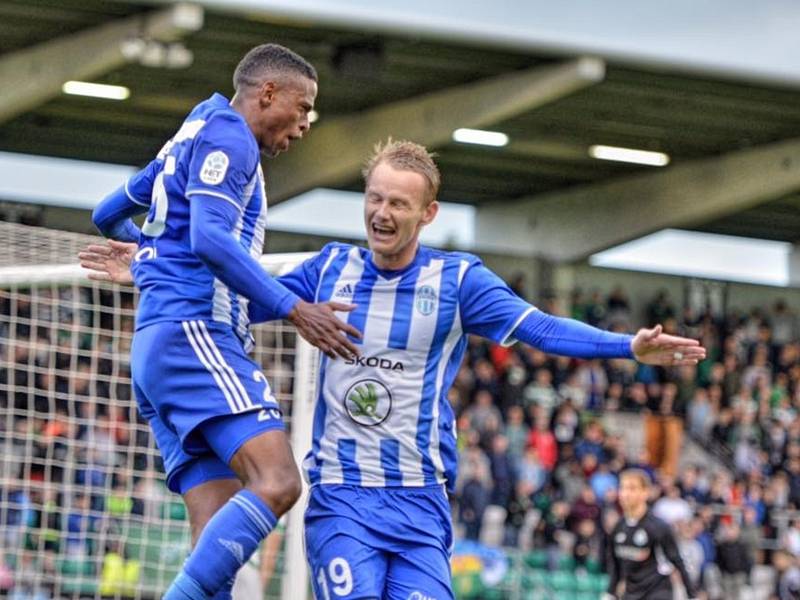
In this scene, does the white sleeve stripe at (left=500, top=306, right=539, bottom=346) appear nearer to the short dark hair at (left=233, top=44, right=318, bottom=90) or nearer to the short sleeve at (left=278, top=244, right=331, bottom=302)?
the short sleeve at (left=278, top=244, right=331, bottom=302)

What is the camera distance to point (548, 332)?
18.7 feet

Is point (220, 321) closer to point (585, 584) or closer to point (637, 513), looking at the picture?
point (637, 513)

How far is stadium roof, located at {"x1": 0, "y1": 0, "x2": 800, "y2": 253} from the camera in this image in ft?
72.8

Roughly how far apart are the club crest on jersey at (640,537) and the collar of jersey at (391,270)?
24.5 ft

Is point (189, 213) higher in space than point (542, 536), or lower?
higher

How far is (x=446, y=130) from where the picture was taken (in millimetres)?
24297

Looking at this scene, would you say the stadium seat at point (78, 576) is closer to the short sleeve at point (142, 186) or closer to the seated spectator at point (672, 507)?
A: the short sleeve at point (142, 186)

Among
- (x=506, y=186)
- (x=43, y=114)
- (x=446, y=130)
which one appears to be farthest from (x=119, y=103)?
(x=506, y=186)

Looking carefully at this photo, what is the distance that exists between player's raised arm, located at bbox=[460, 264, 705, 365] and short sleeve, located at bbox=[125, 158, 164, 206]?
48.2 inches

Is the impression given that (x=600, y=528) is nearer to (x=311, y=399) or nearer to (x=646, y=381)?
(x=646, y=381)

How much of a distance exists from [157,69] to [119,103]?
7.09ft

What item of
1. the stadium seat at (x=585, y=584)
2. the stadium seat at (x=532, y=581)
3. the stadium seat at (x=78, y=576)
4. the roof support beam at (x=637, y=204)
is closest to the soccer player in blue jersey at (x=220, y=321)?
the stadium seat at (x=78, y=576)

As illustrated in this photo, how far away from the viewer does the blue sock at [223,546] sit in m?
5.20

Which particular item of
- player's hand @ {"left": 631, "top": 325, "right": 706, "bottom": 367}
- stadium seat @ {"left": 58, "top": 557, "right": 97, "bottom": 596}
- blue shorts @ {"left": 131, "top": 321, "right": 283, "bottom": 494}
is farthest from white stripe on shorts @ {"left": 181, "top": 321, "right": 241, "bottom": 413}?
stadium seat @ {"left": 58, "top": 557, "right": 97, "bottom": 596}
